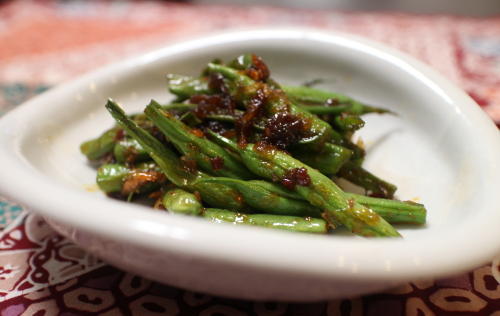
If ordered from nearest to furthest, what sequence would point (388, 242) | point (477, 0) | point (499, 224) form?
point (388, 242)
point (499, 224)
point (477, 0)

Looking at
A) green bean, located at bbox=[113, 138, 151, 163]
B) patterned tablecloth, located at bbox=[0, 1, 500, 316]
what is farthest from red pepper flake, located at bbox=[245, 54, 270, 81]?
patterned tablecloth, located at bbox=[0, 1, 500, 316]

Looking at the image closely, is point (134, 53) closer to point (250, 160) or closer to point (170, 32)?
point (170, 32)

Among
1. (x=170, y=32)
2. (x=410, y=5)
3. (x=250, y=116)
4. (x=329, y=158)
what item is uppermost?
(x=410, y=5)

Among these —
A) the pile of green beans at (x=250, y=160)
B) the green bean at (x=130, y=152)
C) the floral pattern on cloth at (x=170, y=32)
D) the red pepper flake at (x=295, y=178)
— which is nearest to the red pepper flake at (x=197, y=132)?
the pile of green beans at (x=250, y=160)

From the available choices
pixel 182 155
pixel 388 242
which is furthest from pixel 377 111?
pixel 388 242

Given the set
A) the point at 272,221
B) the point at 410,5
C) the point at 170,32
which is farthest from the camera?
the point at 410,5

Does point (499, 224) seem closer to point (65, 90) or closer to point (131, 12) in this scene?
point (65, 90)

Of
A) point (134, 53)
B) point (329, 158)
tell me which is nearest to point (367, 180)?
point (329, 158)
